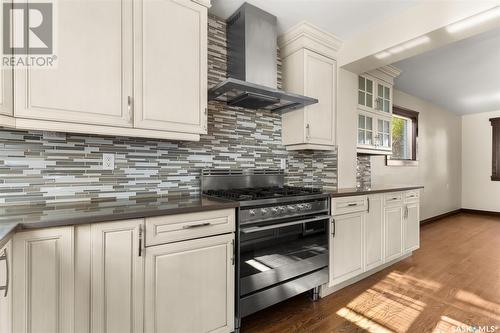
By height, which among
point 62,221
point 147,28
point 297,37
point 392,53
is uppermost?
point 297,37

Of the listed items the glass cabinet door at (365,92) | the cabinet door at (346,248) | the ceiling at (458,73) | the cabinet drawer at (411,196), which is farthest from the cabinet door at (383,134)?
the cabinet door at (346,248)

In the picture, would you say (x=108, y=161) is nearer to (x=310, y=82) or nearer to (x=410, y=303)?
(x=310, y=82)

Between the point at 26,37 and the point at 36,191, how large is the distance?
2.80 feet

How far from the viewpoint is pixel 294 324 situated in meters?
1.83

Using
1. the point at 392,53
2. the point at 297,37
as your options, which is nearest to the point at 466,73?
the point at 392,53

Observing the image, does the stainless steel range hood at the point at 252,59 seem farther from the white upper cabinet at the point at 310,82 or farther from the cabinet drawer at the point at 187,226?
the cabinet drawer at the point at 187,226

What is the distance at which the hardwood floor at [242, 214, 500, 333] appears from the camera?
5.97 feet

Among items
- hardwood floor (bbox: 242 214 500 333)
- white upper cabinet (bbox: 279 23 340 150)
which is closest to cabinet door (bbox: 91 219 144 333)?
hardwood floor (bbox: 242 214 500 333)

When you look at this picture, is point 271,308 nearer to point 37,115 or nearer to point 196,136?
point 196,136

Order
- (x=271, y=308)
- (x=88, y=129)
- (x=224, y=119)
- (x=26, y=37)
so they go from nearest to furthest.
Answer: (x=26, y=37)
(x=88, y=129)
(x=271, y=308)
(x=224, y=119)

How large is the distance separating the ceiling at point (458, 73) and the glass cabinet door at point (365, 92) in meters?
0.49

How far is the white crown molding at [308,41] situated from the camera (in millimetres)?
2410

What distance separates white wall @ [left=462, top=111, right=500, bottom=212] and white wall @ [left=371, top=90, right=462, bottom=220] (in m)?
0.18

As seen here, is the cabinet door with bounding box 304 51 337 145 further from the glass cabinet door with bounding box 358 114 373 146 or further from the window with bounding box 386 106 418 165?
the window with bounding box 386 106 418 165
